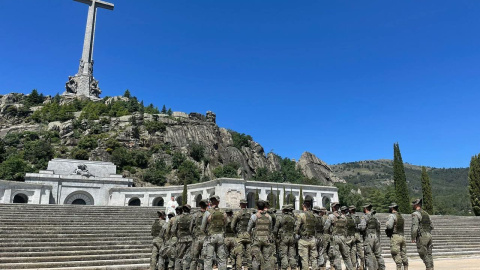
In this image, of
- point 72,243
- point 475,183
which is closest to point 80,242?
point 72,243

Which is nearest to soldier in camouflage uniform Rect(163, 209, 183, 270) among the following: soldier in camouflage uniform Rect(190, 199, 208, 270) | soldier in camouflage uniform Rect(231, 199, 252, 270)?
soldier in camouflage uniform Rect(190, 199, 208, 270)

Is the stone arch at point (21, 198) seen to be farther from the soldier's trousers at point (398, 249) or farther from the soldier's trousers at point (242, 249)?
the soldier's trousers at point (398, 249)

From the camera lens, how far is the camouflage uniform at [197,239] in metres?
7.97

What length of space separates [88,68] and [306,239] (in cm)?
8276

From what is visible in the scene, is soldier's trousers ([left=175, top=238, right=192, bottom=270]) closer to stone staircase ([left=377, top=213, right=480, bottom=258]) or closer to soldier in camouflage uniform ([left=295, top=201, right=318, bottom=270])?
soldier in camouflage uniform ([left=295, top=201, right=318, bottom=270])

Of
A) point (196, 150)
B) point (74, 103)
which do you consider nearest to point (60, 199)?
point (196, 150)

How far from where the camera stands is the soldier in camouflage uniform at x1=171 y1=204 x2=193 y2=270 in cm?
819

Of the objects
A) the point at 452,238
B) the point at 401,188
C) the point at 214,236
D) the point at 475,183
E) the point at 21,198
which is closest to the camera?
the point at 214,236

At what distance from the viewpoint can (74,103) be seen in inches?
3132

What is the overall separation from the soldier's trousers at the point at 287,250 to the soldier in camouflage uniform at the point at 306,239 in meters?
0.26

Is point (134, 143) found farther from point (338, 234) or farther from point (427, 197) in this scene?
point (338, 234)

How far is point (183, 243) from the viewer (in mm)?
8281

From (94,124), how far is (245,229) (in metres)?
70.0

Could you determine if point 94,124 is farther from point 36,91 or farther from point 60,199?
point 60,199
